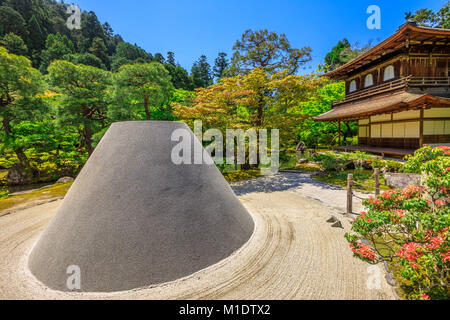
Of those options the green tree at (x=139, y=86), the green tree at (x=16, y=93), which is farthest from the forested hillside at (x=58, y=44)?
the green tree at (x=16, y=93)

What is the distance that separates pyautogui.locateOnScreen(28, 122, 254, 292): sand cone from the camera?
3270 mm

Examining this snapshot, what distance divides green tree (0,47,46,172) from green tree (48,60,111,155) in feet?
3.40

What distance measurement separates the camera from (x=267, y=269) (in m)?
3.79

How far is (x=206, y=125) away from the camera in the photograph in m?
11.3

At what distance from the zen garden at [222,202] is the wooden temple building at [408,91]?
94mm

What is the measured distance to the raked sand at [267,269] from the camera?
3.13 m

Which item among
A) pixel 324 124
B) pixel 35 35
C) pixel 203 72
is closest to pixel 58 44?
pixel 35 35

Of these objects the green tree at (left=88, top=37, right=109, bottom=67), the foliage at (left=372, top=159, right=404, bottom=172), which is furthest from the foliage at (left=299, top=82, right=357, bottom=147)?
the green tree at (left=88, top=37, right=109, bottom=67)

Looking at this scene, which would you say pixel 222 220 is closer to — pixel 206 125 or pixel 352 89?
pixel 206 125

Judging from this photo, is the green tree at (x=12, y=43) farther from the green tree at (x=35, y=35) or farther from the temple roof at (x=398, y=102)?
the temple roof at (x=398, y=102)

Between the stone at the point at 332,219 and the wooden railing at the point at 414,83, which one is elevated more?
the wooden railing at the point at 414,83

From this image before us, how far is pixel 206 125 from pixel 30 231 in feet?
27.2

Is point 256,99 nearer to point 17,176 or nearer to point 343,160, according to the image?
point 343,160
